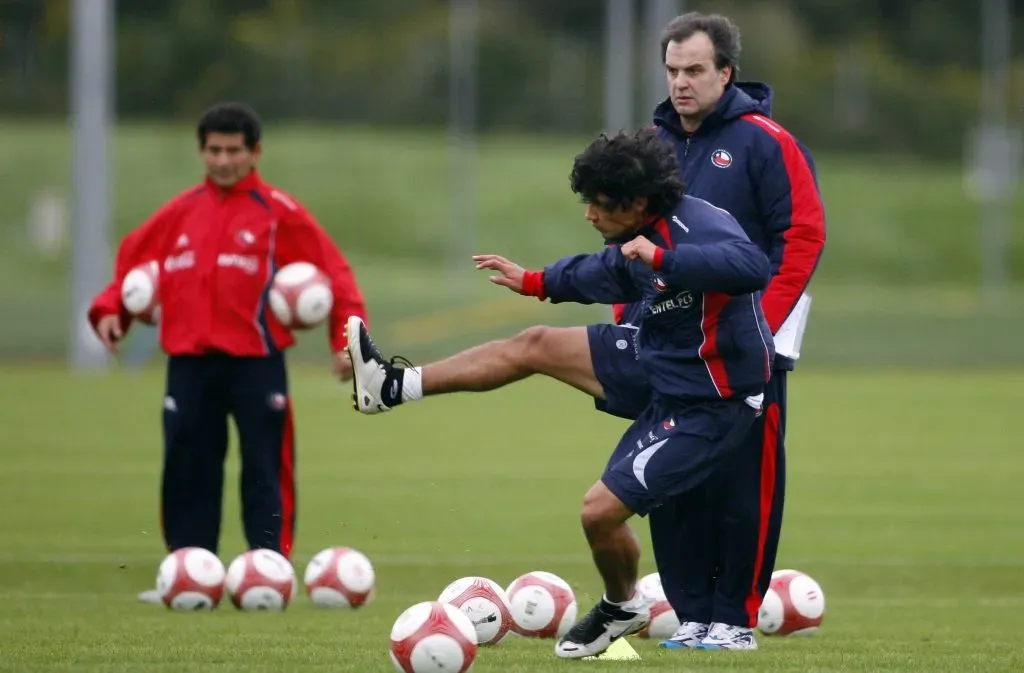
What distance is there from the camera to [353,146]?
1950 inches

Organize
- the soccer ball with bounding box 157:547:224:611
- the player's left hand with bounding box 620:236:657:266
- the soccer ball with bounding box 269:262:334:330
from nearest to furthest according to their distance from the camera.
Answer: the player's left hand with bounding box 620:236:657:266
the soccer ball with bounding box 157:547:224:611
the soccer ball with bounding box 269:262:334:330

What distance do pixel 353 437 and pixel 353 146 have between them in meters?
32.0

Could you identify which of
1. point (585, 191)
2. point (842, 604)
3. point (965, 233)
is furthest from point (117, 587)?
point (965, 233)

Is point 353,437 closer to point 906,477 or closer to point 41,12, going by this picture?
point 906,477

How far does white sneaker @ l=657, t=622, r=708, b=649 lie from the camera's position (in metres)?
7.05

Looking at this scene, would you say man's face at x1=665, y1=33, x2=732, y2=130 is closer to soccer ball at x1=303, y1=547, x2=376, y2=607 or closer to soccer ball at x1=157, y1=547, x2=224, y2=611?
soccer ball at x1=303, y1=547, x2=376, y2=607

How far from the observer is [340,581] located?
8.73 meters

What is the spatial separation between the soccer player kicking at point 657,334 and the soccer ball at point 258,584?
226 centimetres

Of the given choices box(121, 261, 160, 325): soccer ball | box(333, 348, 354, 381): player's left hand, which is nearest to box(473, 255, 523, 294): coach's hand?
box(333, 348, 354, 381): player's left hand

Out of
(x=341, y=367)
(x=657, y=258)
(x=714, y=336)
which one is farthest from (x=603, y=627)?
(x=341, y=367)

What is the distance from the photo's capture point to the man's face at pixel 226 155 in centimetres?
930

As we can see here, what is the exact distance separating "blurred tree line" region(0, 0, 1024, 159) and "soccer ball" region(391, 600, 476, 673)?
42.0 m

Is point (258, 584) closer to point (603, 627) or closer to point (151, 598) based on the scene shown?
point (151, 598)

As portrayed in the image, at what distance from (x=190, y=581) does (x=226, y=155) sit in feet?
7.22
